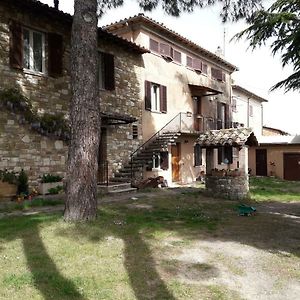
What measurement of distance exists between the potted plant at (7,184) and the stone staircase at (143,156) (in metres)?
5.01

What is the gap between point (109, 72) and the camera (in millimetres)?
15844

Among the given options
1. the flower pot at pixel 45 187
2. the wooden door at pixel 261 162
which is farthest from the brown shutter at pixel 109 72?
the wooden door at pixel 261 162

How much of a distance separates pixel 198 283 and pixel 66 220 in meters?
3.98

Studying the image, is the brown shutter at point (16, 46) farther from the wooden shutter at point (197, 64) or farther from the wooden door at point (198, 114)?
the wooden shutter at point (197, 64)

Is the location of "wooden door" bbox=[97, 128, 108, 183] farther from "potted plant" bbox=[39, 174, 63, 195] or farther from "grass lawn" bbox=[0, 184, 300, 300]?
"grass lawn" bbox=[0, 184, 300, 300]

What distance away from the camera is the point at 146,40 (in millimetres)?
18125

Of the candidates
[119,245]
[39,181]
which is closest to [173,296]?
[119,245]

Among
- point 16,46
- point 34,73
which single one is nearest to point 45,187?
point 34,73

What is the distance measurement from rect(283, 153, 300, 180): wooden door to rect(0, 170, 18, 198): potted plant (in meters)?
21.0

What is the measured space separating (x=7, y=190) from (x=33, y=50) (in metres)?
5.13

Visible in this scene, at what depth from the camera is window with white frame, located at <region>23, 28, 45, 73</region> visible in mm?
12500

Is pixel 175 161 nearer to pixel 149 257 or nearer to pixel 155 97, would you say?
pixel 155 97

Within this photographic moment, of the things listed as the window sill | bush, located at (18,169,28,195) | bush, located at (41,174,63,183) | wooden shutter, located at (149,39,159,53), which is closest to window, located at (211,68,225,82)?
wooden shutter, located at (149,39,159,53)

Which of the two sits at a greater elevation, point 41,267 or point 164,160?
point 164,160
